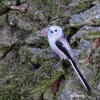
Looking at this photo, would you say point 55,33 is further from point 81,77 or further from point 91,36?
point 81,77

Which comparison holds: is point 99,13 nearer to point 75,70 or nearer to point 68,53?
point 68,53

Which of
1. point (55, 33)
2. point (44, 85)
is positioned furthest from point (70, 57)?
point (44, 85)

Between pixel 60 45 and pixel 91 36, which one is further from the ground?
pixel 60 45

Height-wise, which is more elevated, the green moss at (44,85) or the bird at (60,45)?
the bird at (60,45)

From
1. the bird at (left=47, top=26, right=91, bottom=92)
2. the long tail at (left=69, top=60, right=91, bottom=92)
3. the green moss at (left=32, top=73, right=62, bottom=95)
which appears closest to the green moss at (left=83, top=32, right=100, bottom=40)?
the bird at (left=47, top=26, right=91, bottom=92)

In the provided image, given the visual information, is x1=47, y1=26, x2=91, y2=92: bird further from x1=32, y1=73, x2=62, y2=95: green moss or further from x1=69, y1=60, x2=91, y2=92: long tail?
x1=32, y1=73, x2=62, y2=95: green moss

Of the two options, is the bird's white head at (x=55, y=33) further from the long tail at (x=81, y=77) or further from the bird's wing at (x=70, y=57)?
the long tail at (x=81, y=77)

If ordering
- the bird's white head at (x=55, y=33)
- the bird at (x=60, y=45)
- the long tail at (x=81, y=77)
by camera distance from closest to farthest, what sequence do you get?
1. the long tail at (x=81, y=77)
2. the bird at (x=60, y=45)
3. the bird's white head at (x=55, y=33)

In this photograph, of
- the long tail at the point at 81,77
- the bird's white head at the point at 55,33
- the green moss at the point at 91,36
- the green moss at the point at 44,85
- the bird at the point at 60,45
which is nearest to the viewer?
the long tail at the point at 81,77

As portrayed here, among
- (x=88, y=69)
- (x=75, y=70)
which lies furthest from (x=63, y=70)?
(x=88, y=69)

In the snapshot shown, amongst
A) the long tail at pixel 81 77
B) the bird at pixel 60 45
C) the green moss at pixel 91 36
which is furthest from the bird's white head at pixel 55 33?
the long tail at pixel 81 77

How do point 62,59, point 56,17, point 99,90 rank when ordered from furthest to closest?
point 56,17 → point 62,59 → point 99,90
